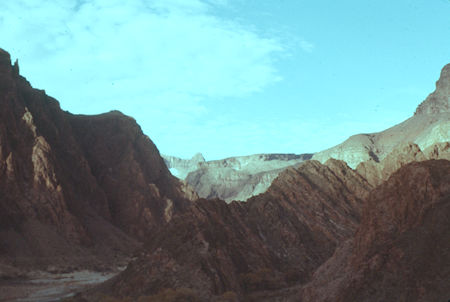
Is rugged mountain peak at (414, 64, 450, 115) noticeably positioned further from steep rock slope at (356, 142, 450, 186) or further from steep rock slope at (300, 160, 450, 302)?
steep rock slope at (300, 160, 450, 302)

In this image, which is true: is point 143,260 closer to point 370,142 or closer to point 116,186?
point 116,186

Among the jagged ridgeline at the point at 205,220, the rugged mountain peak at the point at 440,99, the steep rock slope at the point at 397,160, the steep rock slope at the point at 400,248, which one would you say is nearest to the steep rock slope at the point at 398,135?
the rugged mountain peak at the point at 440,99

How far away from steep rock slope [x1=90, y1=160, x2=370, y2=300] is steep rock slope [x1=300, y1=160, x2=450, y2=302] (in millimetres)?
6812

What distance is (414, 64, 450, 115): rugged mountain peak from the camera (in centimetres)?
15800

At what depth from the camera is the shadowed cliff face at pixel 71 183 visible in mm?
68562

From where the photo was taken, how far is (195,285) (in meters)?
30.2

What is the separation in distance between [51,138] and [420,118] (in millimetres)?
112541

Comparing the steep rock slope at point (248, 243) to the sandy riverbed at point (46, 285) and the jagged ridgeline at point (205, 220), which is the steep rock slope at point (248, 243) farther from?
the sandy riverbed at point (46, 285)

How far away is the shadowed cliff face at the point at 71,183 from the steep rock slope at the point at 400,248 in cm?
4672

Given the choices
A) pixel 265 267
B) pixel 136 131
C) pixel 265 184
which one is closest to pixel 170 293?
pixel 265 267

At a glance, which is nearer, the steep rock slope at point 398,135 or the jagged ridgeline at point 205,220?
the jagged ridgeline at point 205,220

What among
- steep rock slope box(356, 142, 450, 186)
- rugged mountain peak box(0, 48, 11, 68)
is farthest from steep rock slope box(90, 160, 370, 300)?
rugged mountain peak box(0, 48, 11, 68)

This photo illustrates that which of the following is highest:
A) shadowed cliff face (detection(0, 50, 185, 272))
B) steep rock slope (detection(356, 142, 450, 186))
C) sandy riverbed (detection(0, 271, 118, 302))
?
shadowed cliff face (detection(0, 50, 185, 272))

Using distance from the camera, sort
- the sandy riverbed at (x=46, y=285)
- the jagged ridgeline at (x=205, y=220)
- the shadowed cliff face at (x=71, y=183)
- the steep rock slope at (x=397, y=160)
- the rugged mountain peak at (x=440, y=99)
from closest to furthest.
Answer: the jagged ridgeline at (x=205, y=220) < the sandy riverbed at (x=46, y=285) < the steep rock slope at (x=397, y=160) < the shadowed cliff face at (x=71, y=183) < the rugged mountain peak at (x=440, y=99)
